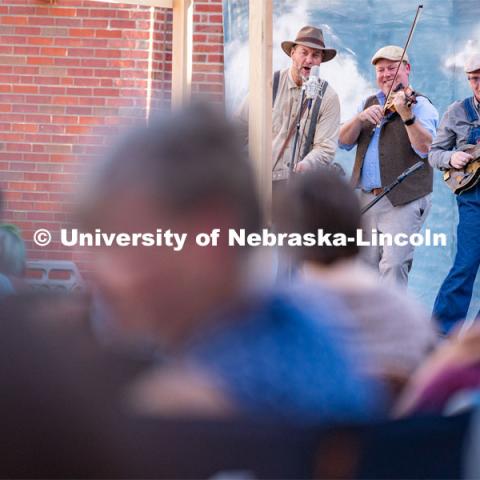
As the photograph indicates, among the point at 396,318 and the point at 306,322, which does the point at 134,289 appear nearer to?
the point at 306,322

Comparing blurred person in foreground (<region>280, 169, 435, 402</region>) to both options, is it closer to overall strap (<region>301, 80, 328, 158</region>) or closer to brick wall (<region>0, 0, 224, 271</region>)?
overall strap (<region>301, 80, 328, 158</region>)

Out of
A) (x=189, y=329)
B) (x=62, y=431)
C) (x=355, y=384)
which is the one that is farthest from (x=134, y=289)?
(x=355, y=384)

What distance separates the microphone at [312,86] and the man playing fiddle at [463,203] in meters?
0.84

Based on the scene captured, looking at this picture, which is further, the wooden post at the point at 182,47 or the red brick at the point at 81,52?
the red brick at the point at 81,52

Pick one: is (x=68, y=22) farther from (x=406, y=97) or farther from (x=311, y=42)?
(x=406, y=97)

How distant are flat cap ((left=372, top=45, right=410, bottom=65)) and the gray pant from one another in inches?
35.1

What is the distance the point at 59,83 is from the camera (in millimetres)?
8719

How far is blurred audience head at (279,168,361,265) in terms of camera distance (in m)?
3.53

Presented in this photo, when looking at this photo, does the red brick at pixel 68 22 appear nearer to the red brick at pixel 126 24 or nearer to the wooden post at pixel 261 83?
the red brick at pixel 126 24

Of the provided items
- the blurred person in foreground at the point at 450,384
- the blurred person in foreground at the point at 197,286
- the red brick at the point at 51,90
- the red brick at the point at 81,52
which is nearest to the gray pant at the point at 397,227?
the red brick at the point at 81,52

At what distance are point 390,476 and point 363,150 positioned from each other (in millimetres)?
6121

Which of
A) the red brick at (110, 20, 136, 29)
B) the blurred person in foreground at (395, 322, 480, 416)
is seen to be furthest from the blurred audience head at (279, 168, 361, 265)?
the red brick at (110, 20, 136, 29)

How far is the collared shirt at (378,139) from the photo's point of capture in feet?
24.7

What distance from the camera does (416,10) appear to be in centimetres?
755
